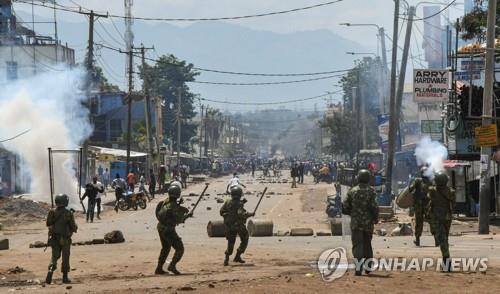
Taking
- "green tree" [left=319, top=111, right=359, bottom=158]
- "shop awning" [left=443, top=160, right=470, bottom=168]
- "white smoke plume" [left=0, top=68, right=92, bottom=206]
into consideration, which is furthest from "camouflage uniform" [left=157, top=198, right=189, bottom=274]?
"green tree" [left=319, top=111, right=359, bottom=158]

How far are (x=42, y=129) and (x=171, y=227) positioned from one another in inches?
1309

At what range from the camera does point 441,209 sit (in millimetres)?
15930

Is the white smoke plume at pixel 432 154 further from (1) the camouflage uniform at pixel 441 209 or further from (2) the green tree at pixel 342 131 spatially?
(2) the green tree at pixel 342 131

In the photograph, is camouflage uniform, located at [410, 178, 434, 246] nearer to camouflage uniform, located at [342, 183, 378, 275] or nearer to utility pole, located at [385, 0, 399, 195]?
camouflage uniform, located at [342, 183, 378, 275]

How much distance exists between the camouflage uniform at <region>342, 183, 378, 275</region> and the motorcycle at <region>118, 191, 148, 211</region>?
29421 mm

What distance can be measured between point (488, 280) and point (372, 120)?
75988mm

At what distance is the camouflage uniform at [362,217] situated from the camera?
14.7 m

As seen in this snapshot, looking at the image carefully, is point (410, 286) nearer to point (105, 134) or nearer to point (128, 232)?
point (128, 232)

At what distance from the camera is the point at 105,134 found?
9438cm

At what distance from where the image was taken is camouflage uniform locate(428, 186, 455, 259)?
15734mm

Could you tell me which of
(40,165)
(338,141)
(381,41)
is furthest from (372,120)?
(40,165)

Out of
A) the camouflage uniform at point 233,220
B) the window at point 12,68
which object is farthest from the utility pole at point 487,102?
the window at point 12,68

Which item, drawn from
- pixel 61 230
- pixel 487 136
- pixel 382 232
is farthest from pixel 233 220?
pixel 487 136

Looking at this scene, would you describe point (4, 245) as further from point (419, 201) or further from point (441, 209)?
point (441, 209)
